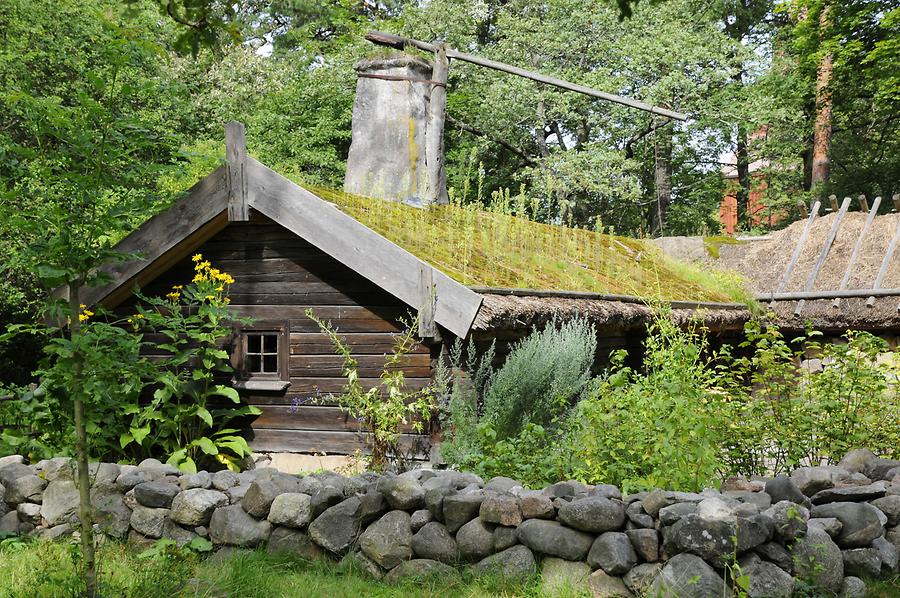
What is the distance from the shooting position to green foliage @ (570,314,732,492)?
518cm

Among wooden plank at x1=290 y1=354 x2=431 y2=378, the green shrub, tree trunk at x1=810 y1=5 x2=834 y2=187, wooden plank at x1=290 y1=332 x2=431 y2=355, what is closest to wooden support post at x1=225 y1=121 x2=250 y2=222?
wooden plank at x1=290 y1=332 x2=431 y2=355

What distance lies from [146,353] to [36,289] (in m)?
7.55

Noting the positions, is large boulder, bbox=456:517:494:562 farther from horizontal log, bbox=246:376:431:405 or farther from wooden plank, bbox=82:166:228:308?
wooden plank, bbox=82:166:228:308

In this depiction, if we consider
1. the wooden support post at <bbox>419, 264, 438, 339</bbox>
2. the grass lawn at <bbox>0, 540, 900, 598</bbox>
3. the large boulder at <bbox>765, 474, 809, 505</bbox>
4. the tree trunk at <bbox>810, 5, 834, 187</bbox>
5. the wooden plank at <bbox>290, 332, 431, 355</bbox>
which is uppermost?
the tree trunk at <bbox>810, 5, 834, 187</bbox>

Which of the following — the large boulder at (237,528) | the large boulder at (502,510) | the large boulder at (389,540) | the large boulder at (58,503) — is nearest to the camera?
the large boulder at (502,510)

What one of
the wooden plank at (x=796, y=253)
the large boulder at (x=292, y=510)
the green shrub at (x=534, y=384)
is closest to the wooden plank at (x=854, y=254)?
the wooden plank at (x=796, y=253)

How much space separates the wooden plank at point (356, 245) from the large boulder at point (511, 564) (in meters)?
2.30

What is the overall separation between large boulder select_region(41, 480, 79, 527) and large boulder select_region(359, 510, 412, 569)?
2470 mm

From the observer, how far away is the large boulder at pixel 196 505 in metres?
5.86

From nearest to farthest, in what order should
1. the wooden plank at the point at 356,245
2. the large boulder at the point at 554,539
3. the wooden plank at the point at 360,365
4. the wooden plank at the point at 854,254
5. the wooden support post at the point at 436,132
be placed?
1. the large boulder at the point at 554,539
2. the wooden plank at the point at 356,245
3. the wooden plank at the point at 360,365
4. the wooden support post at the point at 436,132
5. the wooden plank at the point at 854,254

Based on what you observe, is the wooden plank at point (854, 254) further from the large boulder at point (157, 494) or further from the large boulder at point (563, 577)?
the large boulder at point (157, 494)

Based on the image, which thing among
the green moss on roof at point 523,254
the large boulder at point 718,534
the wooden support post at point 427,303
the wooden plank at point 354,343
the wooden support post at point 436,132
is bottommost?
the large boulder at point 718,534

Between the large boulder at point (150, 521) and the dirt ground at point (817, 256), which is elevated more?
the dirt ground at point (817, 256)

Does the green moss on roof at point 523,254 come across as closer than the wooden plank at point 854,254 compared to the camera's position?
Yes
